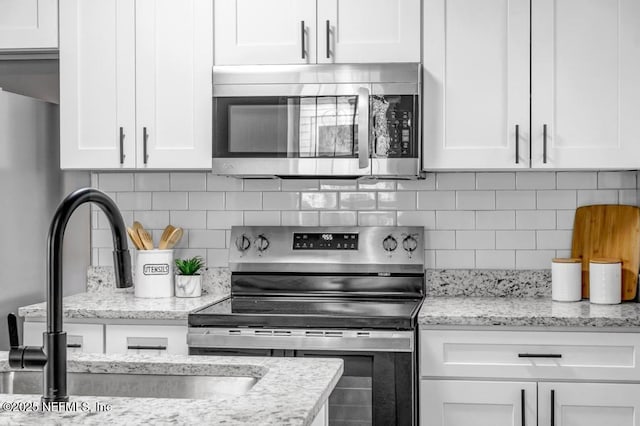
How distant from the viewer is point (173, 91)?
10.7 ft

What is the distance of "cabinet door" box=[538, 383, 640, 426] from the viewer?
8.98ft

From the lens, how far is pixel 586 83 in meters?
3.03

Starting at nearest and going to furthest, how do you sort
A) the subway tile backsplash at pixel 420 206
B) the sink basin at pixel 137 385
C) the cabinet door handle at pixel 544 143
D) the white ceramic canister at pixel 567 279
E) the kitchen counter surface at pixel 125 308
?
the sink basin at pixel 137 385
the kitchen counter surface at pixel 125 308
the cabinet door handle at pixel 544 143
the white ceramic canister at pixel 567 279
the subway tile backsplash at pixel 420 206

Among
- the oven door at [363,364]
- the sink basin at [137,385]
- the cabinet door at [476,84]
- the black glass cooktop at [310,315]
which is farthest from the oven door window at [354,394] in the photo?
the sink basin at [137,385]

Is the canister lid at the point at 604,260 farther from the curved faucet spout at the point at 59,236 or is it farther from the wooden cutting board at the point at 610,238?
the curved faucet spout at the point at 59,236

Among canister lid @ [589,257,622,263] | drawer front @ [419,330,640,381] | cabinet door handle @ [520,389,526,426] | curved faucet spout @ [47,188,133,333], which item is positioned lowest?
cabinet door handle @ [520,389,526,426]

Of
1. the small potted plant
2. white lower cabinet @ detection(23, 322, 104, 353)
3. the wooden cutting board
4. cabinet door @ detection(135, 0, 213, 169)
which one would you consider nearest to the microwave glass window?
cabinet door @ detection(135, 0, 213, 169)

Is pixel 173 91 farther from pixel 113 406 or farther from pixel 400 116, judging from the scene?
pixel 113 406

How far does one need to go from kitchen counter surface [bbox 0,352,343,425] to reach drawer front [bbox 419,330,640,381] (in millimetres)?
1188

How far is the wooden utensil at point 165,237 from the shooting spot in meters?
3.43

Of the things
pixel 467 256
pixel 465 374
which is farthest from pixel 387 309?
pixel 467 256

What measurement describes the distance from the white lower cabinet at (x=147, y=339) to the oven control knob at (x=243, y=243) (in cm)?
61

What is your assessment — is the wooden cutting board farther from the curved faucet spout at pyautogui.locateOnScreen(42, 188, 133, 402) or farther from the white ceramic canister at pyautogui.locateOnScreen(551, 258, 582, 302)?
the curved faucet spout at pyautogui.locateOnScreen(42, 188, 133, 402)

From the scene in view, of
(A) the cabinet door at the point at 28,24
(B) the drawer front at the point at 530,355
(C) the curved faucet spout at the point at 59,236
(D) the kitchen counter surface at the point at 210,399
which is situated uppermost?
(A) the cabinet door at the point at 28,24
